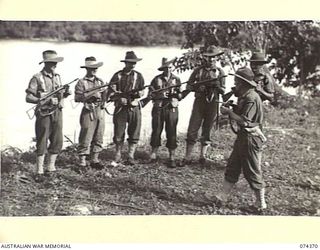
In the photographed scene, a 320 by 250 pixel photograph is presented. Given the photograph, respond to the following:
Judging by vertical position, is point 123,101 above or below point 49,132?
above

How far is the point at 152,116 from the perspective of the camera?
193 inches

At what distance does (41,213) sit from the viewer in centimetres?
468

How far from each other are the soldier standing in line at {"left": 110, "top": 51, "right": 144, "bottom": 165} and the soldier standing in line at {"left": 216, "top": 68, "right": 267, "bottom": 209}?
718 millimetres

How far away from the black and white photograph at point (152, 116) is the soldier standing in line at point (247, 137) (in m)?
0.02

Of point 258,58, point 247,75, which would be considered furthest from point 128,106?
point 258,58

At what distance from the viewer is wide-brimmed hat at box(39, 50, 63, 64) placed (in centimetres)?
475

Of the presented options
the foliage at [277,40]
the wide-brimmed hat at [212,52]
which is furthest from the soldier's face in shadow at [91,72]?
the wide-brimmed hat at [212,52]

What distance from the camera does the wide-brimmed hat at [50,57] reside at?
475cm

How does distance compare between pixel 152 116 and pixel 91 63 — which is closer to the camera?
pixel 91 63

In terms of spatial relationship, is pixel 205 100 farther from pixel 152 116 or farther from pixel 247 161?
pixel 247 161

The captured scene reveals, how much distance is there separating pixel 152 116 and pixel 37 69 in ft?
3.23
